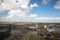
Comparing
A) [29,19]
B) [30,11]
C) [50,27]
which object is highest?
[30,11]

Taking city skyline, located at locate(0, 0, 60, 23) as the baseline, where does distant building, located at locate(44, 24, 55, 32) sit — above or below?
below

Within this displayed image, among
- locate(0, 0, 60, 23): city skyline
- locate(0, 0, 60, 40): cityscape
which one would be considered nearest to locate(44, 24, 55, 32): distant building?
locate(0, 0, 60, 40): cityscape

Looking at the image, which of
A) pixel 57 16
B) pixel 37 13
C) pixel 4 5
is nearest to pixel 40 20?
pixel 37 13

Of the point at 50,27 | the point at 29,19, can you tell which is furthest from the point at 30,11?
the point at 50,27

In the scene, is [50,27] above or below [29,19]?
below

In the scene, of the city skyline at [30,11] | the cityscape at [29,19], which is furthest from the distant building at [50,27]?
the city skyline at [30,11]

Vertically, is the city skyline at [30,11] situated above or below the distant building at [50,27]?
above

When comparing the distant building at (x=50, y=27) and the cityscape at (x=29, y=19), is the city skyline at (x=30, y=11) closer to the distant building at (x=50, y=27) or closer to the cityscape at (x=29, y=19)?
the cityscape at (x=29, y=19)

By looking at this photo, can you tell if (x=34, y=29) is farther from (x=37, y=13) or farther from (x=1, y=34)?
(x=1, y=34)

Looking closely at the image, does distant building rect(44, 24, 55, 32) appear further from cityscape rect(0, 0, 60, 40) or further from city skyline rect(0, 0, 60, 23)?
city skyline rect(0, 0, 60, 23)

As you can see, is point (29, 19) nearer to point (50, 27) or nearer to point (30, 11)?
point (30, 11)

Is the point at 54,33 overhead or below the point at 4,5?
below
